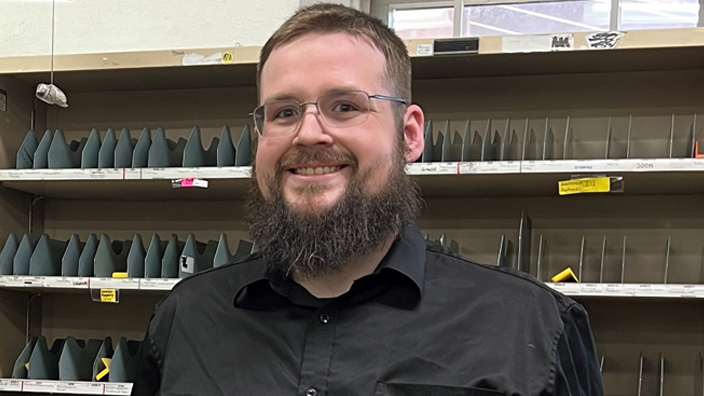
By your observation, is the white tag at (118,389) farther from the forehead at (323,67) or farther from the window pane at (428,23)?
the window pane at (428,23)

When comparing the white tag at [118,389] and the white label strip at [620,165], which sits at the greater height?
the white label strip at [620,165]

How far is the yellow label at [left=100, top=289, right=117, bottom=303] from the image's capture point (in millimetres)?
2059

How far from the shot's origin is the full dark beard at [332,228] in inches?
41.1

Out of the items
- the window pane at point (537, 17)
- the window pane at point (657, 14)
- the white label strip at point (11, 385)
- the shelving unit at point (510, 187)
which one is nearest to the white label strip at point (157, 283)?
the shelving unit at point (510, 187)

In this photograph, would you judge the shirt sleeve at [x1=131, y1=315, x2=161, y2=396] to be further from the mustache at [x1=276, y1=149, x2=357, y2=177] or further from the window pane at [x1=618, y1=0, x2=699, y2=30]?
the window pane at [x1=618, y1=0, x2=699, y2=30]

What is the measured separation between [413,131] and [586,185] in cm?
89

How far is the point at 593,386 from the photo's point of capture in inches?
41.8

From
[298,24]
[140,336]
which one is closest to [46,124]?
[140,336]

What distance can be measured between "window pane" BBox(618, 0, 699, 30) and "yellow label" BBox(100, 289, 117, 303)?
224cm

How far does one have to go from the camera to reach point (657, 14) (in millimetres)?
2443

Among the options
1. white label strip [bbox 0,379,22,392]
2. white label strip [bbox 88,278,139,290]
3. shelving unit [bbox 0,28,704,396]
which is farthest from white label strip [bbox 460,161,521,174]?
white label strip [bbox 0,379,22,392]

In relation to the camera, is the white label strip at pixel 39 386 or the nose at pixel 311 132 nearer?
the nose at pixel 311 132

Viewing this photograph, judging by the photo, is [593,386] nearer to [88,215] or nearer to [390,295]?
[390,295]

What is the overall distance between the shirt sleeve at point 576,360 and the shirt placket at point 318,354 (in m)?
0.38
